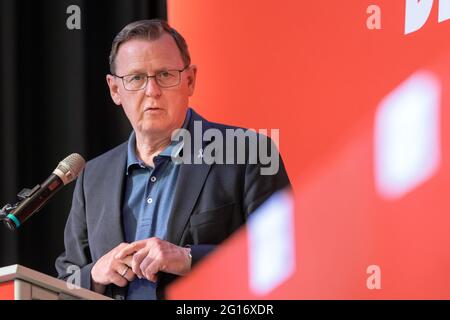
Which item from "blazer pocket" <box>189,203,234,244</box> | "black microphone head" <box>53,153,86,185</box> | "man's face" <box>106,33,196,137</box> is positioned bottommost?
"blazer pocket" <box>189,203,234,244</box>

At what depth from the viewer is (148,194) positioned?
9.75 feet

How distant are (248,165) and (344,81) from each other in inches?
21.5

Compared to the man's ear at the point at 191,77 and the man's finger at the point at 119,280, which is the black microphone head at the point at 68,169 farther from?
the man's ear at the point at 191,77

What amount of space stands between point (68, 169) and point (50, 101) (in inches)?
38.4

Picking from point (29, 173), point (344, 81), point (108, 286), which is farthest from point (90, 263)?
point (344, 81)

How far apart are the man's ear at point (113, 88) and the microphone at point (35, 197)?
0.85 metres

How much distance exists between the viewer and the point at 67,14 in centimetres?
314

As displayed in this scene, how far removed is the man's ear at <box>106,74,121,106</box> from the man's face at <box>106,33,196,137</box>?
30 millimetres

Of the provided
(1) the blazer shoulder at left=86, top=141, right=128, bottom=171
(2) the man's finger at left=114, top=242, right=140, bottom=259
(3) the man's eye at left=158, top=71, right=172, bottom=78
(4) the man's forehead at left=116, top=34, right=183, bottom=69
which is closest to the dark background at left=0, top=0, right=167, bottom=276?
(1) the blazer shoulder at left=86, top=141, right=128, bottom=171

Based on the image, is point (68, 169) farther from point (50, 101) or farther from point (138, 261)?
point (50, 101)

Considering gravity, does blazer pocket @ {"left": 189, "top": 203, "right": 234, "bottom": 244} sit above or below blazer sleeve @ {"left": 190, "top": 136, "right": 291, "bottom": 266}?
below

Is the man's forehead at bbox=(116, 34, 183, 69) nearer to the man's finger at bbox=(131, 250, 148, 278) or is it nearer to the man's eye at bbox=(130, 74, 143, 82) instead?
the man's eye at bbox=(130, 74, 143, 82)

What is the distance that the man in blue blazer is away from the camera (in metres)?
2.86
